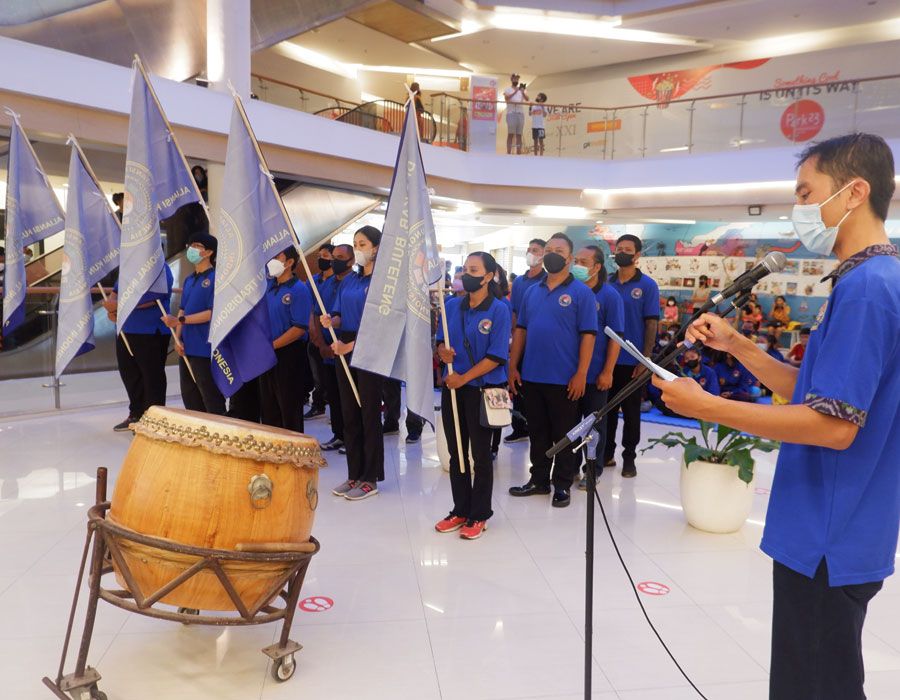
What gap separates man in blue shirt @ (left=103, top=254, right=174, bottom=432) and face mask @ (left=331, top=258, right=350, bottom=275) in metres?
1.48

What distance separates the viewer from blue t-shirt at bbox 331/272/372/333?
4871 mm

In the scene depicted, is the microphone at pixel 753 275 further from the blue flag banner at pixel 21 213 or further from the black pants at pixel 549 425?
the blue flag banner at pixel 21 213

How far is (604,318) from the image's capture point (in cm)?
503

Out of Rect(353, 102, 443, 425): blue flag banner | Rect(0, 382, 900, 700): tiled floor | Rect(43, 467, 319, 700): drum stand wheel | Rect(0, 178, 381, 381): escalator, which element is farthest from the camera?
Rect(0, 178, 381, 381): escalator

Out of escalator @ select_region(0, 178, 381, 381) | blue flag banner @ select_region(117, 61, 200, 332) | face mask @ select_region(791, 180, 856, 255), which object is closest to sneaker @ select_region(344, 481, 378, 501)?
blue flag banner @ select_region(117, 61, 200, 332)

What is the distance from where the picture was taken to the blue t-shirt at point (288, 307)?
5.30 metres

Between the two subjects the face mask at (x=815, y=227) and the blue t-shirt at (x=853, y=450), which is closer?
the blue t-shirt at (x=853, y=450)

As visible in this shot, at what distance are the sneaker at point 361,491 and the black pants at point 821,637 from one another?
3.35m

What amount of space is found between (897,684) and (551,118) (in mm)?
12201

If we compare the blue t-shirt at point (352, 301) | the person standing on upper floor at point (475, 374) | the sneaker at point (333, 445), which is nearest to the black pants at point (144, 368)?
the sneaker at point (333, 445)

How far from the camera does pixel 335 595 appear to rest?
3213 millimetres

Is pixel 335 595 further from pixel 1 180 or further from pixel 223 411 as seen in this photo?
pixel 1 180

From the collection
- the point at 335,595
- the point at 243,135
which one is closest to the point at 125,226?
the point at 243,135

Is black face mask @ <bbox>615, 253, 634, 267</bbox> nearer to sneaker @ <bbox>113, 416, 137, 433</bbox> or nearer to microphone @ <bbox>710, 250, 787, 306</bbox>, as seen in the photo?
microphone @ <bbox>710, 250, 787, 306</bbox>
